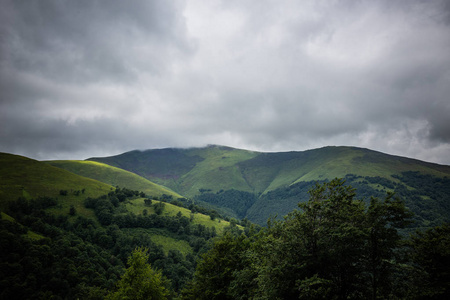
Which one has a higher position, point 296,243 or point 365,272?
point 296,243

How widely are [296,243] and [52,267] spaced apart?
96.5 meters

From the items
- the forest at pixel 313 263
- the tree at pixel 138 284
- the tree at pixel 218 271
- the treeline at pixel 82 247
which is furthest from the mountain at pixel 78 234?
the tree at pixel 218 271

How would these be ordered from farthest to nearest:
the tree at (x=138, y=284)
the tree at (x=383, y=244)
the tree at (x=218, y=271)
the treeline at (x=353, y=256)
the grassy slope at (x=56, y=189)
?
the grassy slope at (x=56, y=189), the tree at (x=138, y=284), the tree at (x=218, y=271), the tree at (x=383, y=244), the treeline at (x=353, y=256)

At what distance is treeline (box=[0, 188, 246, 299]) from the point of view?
238 ft

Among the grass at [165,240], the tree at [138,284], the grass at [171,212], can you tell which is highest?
the tree at [138,284]

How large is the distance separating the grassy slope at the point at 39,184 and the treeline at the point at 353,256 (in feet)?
489

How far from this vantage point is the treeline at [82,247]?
238 feet

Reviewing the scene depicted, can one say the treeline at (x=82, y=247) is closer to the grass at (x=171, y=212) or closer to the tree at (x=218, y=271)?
the grass at (x=171, y=212)

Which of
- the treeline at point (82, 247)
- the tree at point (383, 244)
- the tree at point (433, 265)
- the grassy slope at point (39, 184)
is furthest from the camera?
the grassy slope at point (39, 184)

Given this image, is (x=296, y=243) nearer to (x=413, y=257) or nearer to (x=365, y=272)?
(x=365, y=272)

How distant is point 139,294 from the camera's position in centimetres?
3234

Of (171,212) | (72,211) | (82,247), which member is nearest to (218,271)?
(82,247)

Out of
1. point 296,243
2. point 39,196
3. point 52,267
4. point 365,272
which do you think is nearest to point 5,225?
point 52,267

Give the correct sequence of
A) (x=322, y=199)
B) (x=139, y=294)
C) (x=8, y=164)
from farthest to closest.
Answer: (x=8, y=164)
(x=139, y=294)
(x=322, y=199)
